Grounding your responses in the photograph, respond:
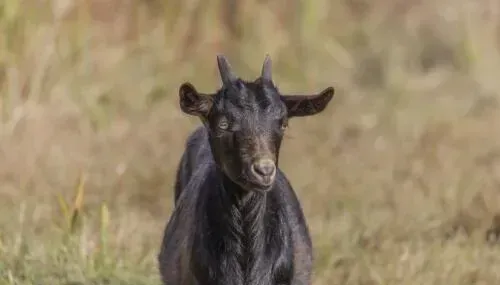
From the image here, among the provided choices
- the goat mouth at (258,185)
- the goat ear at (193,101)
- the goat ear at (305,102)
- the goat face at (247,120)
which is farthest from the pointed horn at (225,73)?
the goat mouth at (258,185)

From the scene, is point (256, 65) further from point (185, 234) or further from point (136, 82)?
point (185, 234)

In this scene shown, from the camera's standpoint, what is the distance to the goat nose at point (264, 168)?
16.9 ft

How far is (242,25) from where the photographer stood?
12336 mm

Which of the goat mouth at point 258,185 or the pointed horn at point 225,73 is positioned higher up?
the pointed horn at point 225,73

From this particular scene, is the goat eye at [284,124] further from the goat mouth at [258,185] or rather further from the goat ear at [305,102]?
the goat mouth at [258,185]

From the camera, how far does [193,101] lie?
218 inches

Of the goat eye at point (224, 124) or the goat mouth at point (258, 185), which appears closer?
the goat mouth at point (258, 185)

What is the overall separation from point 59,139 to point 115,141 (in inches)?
20.2

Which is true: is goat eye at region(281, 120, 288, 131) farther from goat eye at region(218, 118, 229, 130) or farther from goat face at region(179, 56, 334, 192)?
goat eye at region(218, 118, 229, 130)

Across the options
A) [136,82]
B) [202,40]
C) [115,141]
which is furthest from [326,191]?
[202,40]

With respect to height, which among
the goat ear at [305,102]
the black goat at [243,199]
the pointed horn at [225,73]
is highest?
the pointed horn at [225,73]

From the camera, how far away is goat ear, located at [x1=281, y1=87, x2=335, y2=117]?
5.65 m

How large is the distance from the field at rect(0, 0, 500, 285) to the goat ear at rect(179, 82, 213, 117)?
5.99ft

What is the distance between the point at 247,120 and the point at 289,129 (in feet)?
A: 15.9
